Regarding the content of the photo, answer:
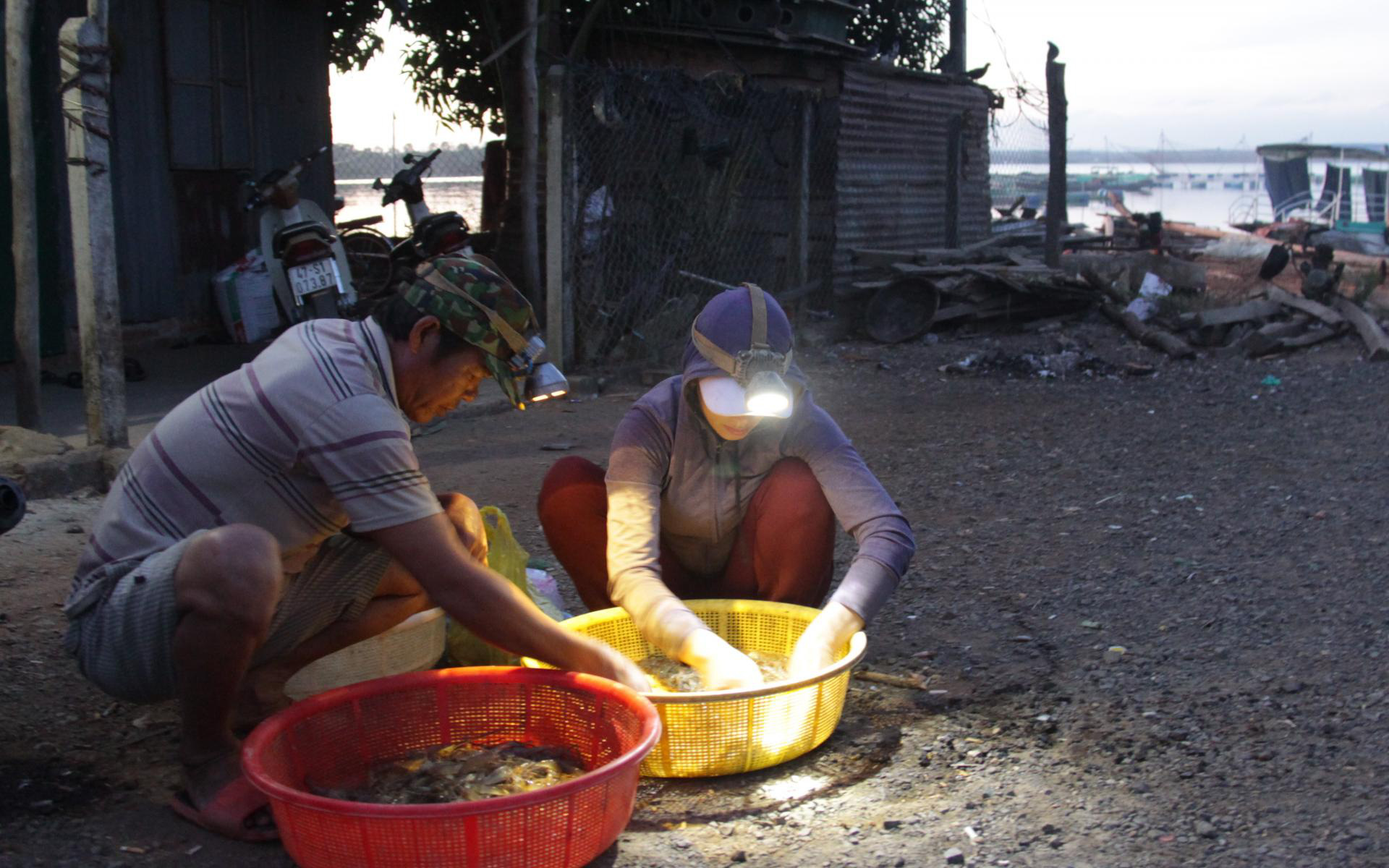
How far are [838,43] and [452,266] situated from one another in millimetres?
8976

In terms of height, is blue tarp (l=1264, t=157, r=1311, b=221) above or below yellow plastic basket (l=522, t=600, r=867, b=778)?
above

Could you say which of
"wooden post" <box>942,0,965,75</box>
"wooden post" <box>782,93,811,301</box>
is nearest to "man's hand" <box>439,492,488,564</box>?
"wooden post" <box>782,93,811,301</box>

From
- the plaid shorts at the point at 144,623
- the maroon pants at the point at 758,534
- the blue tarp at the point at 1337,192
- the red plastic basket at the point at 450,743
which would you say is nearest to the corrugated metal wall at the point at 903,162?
the maroon pants at the point at 758,534

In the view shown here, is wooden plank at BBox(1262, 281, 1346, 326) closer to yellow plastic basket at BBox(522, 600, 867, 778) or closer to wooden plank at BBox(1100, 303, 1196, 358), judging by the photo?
wooden plank at BBox(1100, 303, 1196, 358)

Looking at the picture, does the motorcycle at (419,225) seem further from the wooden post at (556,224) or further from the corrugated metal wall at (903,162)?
the corrugated metal wall at (903,162)

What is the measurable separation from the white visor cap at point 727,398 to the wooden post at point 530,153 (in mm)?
5376

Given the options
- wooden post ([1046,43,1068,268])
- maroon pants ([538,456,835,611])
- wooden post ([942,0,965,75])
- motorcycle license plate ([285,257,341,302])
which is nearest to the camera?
maroon pants ([538,456,835,611])

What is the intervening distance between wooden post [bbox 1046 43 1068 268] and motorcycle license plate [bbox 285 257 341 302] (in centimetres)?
701

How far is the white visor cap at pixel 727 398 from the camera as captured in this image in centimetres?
278

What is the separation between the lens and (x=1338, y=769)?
2623 millimetres

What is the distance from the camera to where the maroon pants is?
3.09 m

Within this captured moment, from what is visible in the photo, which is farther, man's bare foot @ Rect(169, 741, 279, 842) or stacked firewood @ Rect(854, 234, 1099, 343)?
stacked firewood @ Rect(854, 234, 1099, 343)

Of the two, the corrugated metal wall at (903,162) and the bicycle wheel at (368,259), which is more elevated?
the corrugated metal wall at (903,162)

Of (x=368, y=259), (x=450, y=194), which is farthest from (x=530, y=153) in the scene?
(x=450, y=194)
